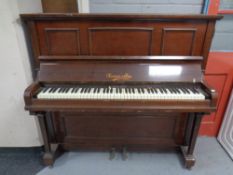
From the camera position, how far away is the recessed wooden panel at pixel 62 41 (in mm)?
1272

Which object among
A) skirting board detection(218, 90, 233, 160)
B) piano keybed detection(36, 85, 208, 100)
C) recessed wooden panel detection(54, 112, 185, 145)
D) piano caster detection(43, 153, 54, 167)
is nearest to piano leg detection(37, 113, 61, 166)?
piano caster detection(43, 153, 54, 167)

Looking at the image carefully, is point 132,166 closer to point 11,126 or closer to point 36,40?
point 11,126

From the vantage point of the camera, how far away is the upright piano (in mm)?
1132

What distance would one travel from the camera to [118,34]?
128cm

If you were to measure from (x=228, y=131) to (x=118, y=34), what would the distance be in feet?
4.91

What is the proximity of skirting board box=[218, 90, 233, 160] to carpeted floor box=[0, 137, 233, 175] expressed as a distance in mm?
66

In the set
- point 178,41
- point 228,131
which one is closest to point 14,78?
point 178,41

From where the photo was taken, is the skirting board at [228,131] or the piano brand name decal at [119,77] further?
the skirting board at [228,131]

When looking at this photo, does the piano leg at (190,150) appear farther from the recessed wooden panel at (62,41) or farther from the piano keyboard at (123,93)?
the recessed wooden panel at (62,41)

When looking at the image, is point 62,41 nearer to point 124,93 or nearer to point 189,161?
point 124,93

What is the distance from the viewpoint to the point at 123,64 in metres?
1.31

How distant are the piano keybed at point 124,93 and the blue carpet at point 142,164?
2.54 ft

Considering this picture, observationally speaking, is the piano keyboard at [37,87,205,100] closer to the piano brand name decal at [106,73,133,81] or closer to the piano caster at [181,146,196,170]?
the piano brand name decal at [106,73,133,81]

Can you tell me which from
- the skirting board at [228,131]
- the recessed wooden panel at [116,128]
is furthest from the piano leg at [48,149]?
the skirting board at [228,131]
